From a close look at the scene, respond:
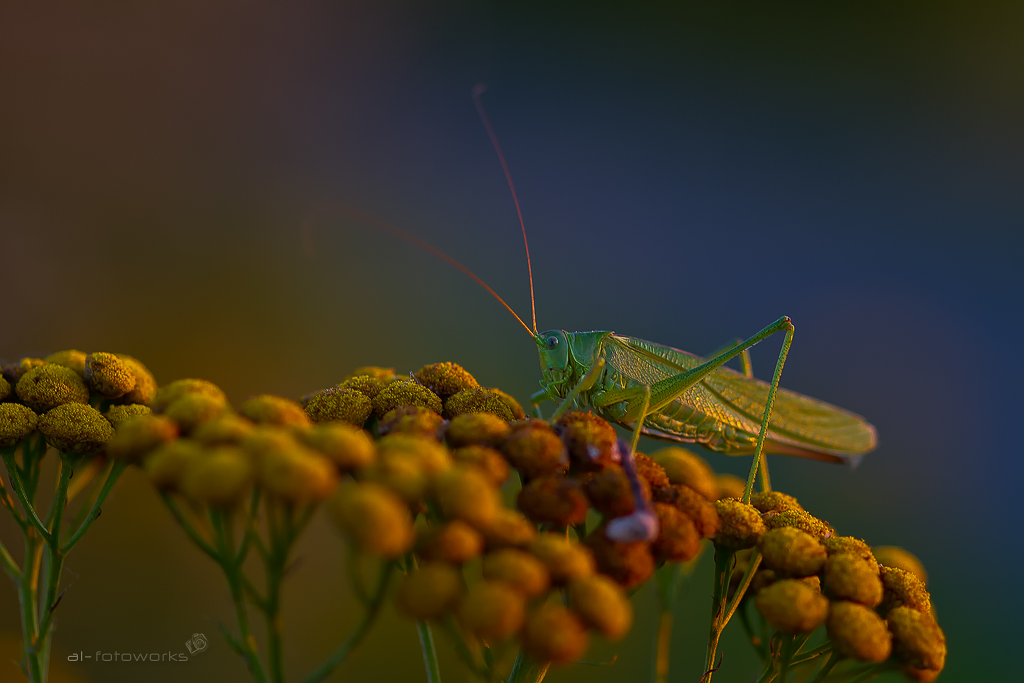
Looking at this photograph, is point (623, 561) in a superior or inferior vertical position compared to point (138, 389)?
inferior

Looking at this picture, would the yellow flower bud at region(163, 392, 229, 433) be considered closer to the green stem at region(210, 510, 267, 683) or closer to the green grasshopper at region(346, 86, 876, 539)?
the green stem at region(210, 510, 267, 683)

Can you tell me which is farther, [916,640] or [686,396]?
[686,396]

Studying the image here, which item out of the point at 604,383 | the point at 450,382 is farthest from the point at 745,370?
the point at 450,382

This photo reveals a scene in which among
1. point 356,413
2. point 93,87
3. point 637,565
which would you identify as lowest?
point 637,565

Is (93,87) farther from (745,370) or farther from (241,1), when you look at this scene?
(745,370)

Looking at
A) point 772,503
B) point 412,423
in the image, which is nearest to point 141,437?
point 412,423

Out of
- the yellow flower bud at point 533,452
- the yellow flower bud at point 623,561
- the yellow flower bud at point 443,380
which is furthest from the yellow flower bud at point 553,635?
the yellow flower bud at point 443,380

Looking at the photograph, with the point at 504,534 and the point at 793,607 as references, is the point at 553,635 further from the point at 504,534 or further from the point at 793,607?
the point at 793,607
